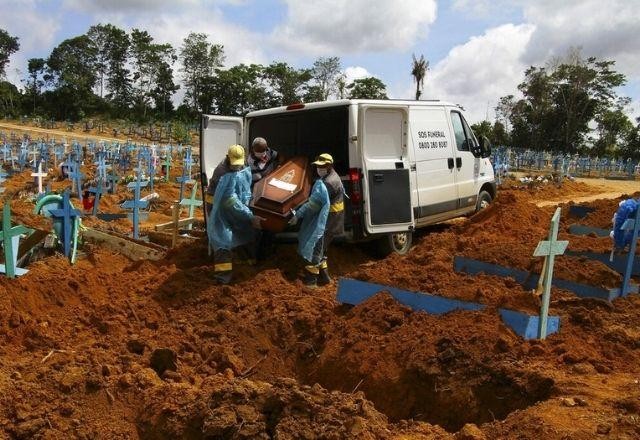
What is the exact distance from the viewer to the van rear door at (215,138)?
24.7 feet

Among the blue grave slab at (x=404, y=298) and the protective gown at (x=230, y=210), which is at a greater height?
the protective gown at (x=230, y=210)

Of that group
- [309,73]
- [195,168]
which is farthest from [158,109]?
[195,168]

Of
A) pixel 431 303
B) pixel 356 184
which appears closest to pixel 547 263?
pixel 431 303

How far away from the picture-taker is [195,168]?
86.0 feet

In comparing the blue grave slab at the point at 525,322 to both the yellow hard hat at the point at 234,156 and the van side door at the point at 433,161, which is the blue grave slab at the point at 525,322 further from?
the van side door at the point at 433,161

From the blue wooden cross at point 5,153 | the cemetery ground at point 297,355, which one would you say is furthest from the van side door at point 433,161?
the blue wooden cross at point 5,153

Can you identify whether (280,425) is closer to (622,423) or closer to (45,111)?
(622,423)

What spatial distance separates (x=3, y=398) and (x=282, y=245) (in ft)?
13.9

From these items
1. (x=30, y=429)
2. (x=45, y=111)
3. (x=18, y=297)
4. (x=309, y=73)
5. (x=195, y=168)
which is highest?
(x=309, y=73)

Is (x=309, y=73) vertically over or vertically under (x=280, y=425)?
over

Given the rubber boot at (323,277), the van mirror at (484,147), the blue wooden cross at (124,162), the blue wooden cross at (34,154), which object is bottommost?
the rubber boot at (323,277)

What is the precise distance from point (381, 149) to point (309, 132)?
118 centimetres

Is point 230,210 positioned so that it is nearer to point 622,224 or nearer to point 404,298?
point 404,298

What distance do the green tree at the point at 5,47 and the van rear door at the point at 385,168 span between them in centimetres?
8086
